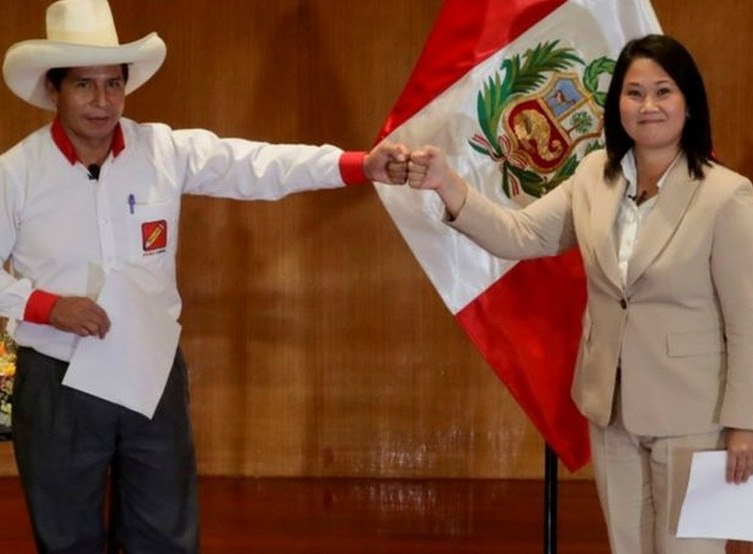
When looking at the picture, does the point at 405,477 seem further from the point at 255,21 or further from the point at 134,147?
the point at 134,147

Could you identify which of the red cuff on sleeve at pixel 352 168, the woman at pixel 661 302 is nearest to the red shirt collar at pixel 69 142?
the red cuff on sleeve at pixel 352 168

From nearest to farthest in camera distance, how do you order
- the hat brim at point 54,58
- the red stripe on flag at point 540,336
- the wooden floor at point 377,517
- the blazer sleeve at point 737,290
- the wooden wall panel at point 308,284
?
the blazer sleeve at point 737,290, the hat brim at point 54,58, the red stripe on flag at point 540,336, the wooden floor at point 377,517, the wooden wall panel at point 308,284

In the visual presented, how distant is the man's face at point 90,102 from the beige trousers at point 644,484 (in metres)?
1.16

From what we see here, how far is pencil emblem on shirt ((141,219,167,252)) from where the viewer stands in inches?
104

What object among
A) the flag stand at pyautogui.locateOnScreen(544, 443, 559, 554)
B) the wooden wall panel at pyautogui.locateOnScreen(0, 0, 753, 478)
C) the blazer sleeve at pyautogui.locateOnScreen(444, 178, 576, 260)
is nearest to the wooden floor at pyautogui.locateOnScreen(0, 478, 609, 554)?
the wooden wall panel at pyautogui.locateOnScreen(0, 0, 753, 478)

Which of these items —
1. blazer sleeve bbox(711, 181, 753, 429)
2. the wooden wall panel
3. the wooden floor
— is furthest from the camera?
the wooden wall panel

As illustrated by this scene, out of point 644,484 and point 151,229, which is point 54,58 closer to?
point 151,229

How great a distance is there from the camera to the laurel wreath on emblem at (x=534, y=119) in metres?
2.97

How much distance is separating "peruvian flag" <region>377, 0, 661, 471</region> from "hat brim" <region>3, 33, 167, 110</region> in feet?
2.19

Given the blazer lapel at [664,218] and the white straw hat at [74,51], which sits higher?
the white straw hat at [74,51]

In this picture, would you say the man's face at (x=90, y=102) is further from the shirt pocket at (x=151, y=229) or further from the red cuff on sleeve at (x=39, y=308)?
the red cuff on sleeve at (x=39, y=308)

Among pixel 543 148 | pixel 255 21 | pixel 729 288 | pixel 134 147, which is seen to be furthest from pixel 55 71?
pixel 255 21

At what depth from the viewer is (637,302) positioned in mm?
2426

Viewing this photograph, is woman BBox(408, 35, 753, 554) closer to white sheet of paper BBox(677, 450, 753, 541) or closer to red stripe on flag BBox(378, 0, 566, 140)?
white sheet of paper BBox(677, 450, 753, 541)
